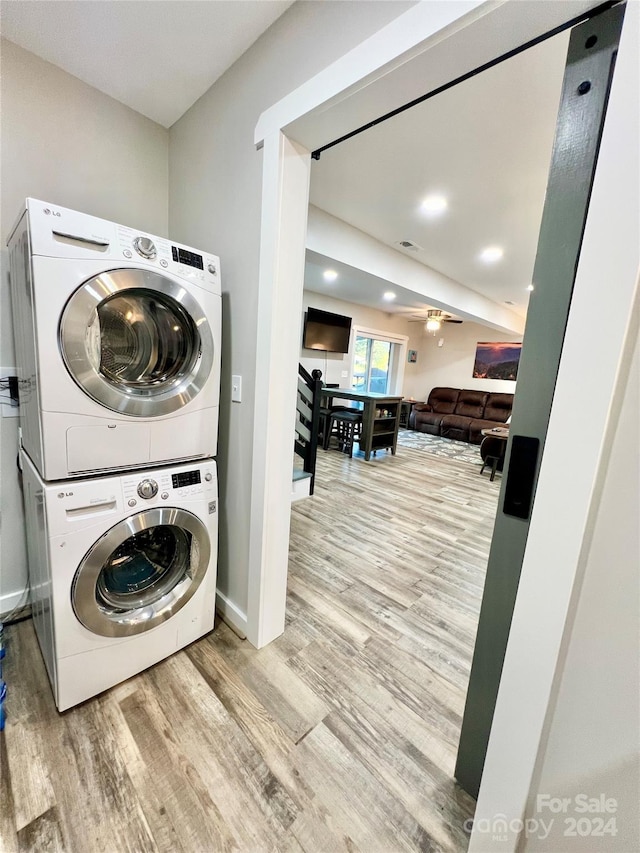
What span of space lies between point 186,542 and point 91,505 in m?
0.44

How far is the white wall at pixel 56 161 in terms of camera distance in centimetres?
143

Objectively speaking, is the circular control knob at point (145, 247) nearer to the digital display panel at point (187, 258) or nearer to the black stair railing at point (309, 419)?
the digital display panel at point (187, 258)

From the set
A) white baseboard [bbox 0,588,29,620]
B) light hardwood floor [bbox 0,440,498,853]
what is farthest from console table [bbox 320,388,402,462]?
white baseboard [bbox 0,588,29,620]

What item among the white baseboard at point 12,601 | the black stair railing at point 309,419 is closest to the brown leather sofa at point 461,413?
the black stair railing at point 309,419

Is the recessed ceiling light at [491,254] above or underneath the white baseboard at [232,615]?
above

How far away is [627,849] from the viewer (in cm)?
67

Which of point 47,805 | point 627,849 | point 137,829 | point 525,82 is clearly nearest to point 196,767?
point 137,829

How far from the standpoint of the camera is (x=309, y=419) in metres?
3.52

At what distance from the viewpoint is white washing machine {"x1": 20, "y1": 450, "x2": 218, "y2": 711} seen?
1.13m

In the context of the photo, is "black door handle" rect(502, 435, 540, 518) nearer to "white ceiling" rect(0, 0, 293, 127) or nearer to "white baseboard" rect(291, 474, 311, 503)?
"white ceiling" rect(0, 0, 293, 127)

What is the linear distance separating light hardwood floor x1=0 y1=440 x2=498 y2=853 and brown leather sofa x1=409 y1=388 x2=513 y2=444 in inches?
211

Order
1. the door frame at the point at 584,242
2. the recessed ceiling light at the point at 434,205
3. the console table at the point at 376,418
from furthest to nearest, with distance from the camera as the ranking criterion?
1. the console table at the point at 376,418
2. the recessed ceiling light at the point at 434,205
3. the door frame at the point at 584,242

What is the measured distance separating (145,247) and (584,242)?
1.28 meters

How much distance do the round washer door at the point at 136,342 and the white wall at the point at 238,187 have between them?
218mm
